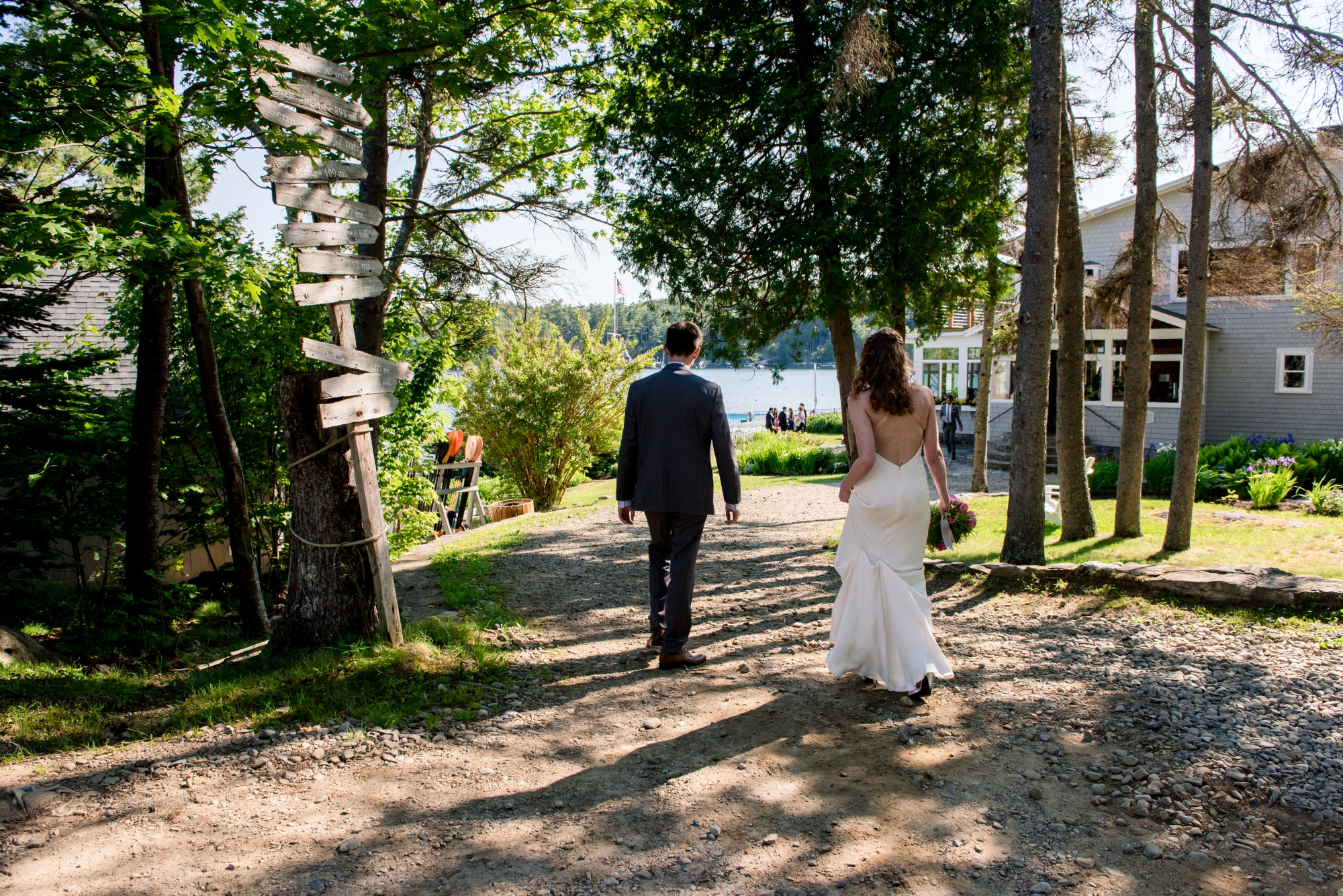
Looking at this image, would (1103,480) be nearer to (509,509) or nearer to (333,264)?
(509,509)

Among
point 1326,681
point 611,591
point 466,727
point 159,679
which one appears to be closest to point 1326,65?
point 1326,681

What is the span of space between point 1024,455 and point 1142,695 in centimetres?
340

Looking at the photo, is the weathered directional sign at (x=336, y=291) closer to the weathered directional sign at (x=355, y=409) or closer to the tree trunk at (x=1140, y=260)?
the weathered directional sign at (x=355, y=409)

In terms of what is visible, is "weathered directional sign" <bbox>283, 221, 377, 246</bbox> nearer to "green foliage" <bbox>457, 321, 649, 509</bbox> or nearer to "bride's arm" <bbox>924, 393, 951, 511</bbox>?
"bride's arm" <bbox>924, 393, 951, 511</bbox>

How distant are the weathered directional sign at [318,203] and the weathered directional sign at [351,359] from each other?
2.47ft

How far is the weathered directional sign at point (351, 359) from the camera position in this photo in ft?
15.0

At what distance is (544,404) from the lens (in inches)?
651

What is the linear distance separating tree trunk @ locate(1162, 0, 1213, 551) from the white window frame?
47.0ft

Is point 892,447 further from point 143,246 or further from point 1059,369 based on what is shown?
point 1059,369

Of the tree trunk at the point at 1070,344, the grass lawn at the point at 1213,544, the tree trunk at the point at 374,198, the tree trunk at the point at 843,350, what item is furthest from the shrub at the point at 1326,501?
the tree trunk at the point at 374,198

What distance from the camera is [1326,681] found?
14.5ft

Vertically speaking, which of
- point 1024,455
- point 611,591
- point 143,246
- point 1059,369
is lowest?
point 611,591

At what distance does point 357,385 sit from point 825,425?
32.5m

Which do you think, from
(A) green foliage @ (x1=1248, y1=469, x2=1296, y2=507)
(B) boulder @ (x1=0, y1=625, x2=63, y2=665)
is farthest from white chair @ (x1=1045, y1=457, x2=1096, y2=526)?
Result: (B) boulder @ (x1=0, y1=625, x2=63, y2=665)
